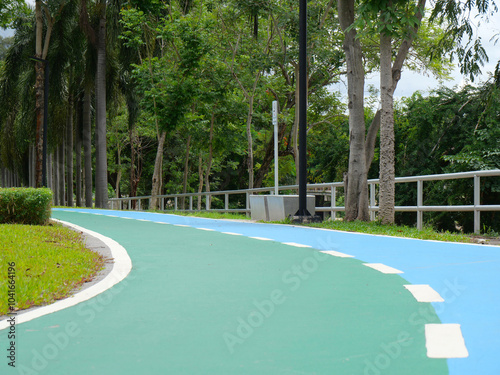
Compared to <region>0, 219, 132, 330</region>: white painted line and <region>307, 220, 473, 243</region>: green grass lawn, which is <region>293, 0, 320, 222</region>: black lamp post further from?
<region>0, 219, 132, 330</region>: white painted line

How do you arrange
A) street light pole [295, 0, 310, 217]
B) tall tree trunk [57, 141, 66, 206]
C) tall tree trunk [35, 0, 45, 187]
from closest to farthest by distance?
street light pole [295, 0, 310, 217]
tall tree trunk [35, 0, 45, 187]
tall tree trunk [57, 141, 66, 206]

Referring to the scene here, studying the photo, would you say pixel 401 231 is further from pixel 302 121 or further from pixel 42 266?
pixel 42 266

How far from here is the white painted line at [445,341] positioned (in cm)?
393

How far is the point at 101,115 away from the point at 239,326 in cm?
3106

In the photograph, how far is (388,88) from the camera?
1520 centimetres

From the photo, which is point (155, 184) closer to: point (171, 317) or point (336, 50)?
point (336, 50)

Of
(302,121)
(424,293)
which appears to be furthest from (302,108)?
(424,293)

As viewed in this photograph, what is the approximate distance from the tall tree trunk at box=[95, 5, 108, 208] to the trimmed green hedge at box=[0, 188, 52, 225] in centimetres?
1964

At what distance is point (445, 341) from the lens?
420cm

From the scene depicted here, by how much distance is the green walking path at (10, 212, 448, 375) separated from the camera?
3742 mm

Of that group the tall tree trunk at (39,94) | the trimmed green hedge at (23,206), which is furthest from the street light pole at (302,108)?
the tall tree trunk at (39,94)

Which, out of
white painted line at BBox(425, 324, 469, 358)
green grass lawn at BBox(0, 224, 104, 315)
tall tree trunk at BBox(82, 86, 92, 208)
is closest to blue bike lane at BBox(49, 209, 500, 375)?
white painted line at BBox(425, 324, 469, 358)

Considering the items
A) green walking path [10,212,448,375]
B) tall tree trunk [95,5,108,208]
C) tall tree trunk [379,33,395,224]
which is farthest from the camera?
tall tree trunk [95,5,108,208]

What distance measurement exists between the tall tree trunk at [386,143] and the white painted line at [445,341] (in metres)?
10.5
